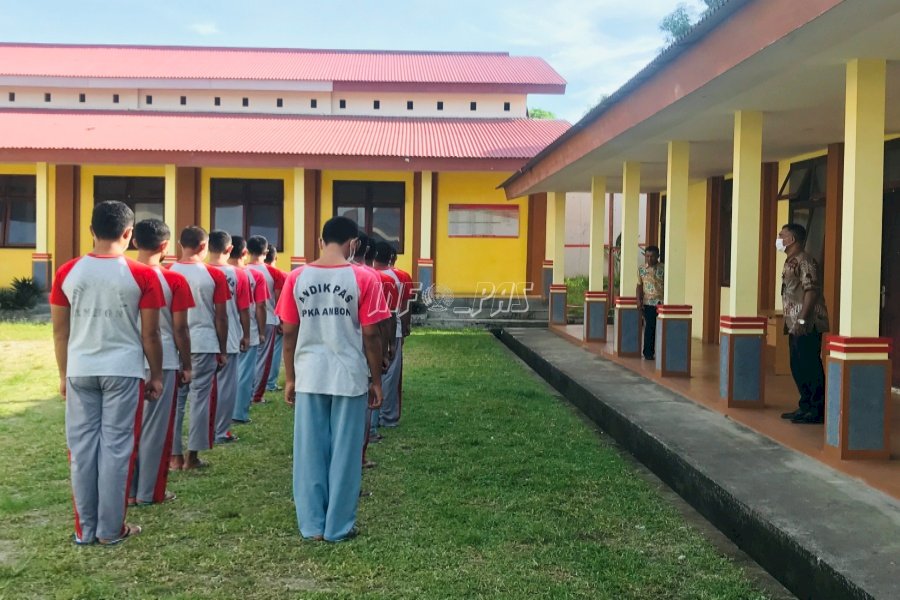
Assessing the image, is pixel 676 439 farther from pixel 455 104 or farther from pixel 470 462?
pixel 455 104

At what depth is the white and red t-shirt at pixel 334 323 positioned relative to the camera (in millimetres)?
4223

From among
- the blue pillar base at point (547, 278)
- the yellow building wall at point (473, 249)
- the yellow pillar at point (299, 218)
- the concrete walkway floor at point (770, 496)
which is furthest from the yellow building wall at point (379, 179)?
the concrete walkway floor at point (770, 496)

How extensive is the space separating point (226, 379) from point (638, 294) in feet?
20.2

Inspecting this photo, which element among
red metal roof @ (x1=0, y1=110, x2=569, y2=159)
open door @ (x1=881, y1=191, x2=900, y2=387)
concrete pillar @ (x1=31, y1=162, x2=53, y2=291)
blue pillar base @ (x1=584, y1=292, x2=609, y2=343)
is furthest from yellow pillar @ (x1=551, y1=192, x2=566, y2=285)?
concrete pillar @ (x1=31, y1=162, x2=53, y2=291)

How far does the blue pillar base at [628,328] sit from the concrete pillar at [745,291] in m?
3.68

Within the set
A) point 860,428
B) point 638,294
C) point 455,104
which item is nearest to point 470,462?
point 860,428

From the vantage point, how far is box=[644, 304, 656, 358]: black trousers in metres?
10.4

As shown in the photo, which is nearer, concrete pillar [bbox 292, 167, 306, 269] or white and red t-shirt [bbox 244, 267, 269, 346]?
white and red t-shirt [bbox 244, 267, 269, 346]

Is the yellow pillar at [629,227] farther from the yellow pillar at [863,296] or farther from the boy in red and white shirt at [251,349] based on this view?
the yellow pillar at [863,296]

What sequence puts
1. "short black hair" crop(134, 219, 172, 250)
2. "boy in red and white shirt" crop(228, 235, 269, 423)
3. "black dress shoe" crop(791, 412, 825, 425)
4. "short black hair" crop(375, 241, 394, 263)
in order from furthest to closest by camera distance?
"boy in red and white shirt" crop(228, 235, 269, 423), "short black hair" crop(375, 241, 394, 263), "black dress shoe" crop(791, 412, 825, 425), "short black hair" crop(134, 219, 172, 250)

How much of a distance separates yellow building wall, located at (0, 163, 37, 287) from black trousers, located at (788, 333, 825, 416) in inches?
680

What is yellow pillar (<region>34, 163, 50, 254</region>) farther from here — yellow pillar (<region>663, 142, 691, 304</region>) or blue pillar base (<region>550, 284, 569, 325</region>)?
yellow pillar (<region>663, 142, 691, 304</region>)

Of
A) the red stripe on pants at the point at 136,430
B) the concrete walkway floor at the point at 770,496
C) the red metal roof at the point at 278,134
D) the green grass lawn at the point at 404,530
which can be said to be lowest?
the green grass lawn at the point at 404,530

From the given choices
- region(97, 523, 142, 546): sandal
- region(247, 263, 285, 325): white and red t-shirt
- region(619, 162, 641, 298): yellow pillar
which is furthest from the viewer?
region(619, 162, 641, 298): yellow pillar
